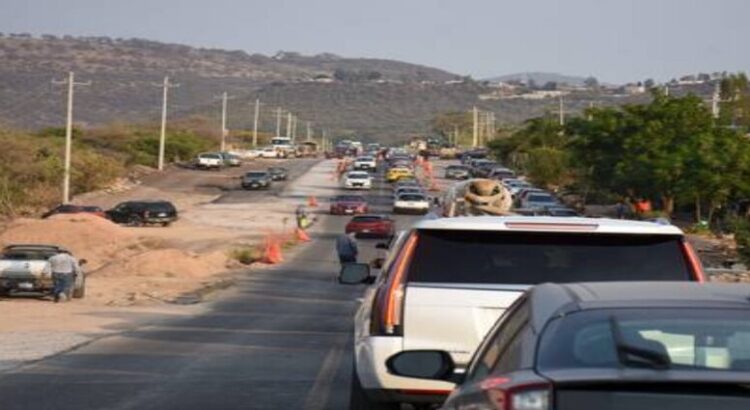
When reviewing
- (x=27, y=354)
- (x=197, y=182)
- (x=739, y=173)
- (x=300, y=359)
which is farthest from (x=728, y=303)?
(x=197, y=182)

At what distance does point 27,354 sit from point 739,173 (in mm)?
43287

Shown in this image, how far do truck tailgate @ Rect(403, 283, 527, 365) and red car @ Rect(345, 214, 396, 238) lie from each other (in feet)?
173

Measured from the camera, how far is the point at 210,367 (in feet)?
61.6

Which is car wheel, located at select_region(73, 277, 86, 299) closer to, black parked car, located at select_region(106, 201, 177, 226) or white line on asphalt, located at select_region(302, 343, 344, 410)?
white line on asphalt, located at select_region(302, 343, 344, 410)

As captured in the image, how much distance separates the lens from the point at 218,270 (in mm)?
49750

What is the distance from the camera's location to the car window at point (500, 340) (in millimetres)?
6051

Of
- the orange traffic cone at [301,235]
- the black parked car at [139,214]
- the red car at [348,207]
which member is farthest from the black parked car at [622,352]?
the red car at [348,207]

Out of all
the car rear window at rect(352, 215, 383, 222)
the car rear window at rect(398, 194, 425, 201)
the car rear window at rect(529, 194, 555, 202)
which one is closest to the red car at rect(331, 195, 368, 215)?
the car rear window at rect(398, 194, 425, 201)

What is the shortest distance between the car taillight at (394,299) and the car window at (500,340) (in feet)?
9.21

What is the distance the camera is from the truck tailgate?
9.50m

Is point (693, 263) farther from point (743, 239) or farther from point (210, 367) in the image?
point (743, 239)

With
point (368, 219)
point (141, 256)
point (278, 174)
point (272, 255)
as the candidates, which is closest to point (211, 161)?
point (278, 174)

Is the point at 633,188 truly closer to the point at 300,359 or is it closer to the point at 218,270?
the point at 218,270

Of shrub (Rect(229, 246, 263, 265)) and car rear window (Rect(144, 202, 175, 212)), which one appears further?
car rear window (Rect(144, 202, 175, 212))
